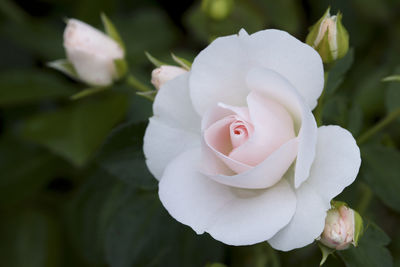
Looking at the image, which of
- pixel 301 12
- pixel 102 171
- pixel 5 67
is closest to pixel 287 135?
pixel 102 171

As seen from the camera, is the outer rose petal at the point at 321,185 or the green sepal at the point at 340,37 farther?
the green sepal at the point at 340,37

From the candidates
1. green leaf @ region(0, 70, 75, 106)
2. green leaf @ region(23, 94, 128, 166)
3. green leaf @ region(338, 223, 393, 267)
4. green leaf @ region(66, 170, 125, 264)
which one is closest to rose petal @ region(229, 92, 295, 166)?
green leaf @ region(338, 223, 393, 267)

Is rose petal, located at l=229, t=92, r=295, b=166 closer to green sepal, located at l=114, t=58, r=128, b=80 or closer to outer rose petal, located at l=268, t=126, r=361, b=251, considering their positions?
outer rose petal, located at l=268, t=126, r=361, b=251

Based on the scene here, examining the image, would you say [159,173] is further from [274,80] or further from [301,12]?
[301,12]

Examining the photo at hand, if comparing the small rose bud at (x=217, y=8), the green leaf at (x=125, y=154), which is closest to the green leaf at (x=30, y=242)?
the green leaf at (x=125, y=154)

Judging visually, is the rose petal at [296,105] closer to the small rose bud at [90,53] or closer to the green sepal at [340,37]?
the green sepal at [340,37]

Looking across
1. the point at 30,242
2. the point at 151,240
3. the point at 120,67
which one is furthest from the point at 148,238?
the point at 30,242

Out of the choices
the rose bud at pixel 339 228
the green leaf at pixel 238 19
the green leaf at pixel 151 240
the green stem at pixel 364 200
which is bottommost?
the green leaf at pixel 151 240
